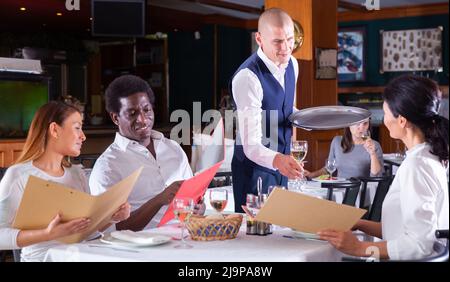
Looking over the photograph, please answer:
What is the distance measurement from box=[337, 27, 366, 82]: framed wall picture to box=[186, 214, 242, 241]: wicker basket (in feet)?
35.2

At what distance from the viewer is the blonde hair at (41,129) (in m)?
2.60

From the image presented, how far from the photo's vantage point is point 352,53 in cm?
1282

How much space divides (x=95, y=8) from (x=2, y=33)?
3185 mm

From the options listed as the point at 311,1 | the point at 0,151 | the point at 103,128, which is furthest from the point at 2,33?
the point at 311,1

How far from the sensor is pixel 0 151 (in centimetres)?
683

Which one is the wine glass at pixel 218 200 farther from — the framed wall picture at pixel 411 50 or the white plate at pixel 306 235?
the framed wall picture at pixel 411 50

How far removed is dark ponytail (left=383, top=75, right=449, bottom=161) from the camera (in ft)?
7.18

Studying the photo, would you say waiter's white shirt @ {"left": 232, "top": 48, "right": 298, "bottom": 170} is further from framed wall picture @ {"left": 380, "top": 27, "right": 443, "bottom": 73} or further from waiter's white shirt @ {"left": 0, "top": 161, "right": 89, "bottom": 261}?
framed wall picture @ {"left": 380, "top": 27, "right": 443, "bottom": 73}

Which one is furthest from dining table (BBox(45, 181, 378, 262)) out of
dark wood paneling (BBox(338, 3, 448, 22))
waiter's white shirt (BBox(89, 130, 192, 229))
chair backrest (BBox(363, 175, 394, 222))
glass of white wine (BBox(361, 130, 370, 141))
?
dark wood paneling (BBox(338, 3, 448, 22))

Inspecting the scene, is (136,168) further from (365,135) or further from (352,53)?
(352,53)

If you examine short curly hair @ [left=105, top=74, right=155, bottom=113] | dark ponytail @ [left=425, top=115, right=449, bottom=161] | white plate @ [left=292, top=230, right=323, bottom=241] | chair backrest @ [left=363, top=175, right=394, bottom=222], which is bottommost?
chair backrest @ [left=363, top=175, right=394, bottom=222]

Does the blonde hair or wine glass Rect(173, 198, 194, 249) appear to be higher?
the blonde hair
